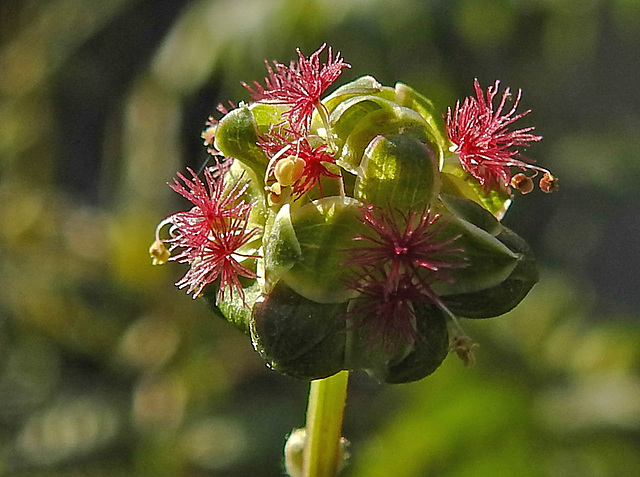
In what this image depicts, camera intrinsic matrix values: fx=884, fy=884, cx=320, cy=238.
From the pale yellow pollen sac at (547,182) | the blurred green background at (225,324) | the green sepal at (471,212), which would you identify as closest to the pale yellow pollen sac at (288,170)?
the green sepal at (471,212)

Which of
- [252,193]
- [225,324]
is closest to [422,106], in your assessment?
[252,193]

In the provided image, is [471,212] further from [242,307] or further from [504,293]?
[242,307]

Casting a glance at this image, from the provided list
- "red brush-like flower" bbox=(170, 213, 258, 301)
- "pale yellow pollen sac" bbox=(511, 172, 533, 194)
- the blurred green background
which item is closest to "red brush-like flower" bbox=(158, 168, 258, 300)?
"red brush-like flower" bbox=(170, 213, 258, 301)

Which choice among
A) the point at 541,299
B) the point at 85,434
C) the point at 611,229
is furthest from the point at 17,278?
the point at 611,229

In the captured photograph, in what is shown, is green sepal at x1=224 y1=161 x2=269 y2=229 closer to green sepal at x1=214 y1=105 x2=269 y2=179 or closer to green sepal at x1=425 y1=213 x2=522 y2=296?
green sepal at x1=214 y1=105 x2=269 y2=179

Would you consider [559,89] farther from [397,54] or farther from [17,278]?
[17,278]

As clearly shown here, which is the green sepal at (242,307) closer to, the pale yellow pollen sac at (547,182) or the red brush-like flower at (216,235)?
the red brush-like flower at (216,235)
